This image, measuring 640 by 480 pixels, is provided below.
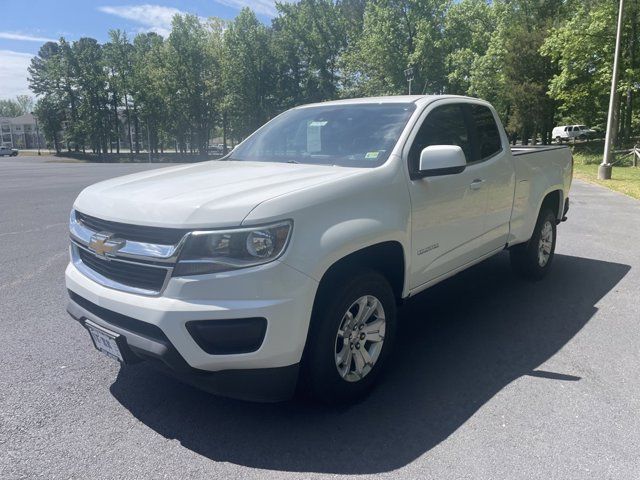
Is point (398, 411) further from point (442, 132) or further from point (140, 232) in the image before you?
point (442, 132)

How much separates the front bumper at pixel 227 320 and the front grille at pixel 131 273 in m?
0.07

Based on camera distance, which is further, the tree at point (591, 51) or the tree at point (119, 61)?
the tree at point (119, 61)

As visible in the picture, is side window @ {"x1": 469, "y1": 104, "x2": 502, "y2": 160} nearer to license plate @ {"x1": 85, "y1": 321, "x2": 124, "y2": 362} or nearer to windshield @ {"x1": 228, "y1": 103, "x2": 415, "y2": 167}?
windshield @ {"x1": 228, "y1": 103, "x2": 415, "y2": 167}

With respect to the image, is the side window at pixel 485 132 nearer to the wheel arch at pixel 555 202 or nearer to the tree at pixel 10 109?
the wheel arch at pixel 555 202

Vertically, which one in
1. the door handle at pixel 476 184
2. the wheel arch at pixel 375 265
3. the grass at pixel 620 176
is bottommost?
the grass at pixel 620 176

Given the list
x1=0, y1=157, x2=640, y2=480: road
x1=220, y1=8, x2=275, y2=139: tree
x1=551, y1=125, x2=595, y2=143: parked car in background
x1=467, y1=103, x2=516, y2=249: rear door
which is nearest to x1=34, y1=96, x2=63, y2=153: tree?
x1=220, y1=8, x2=275, y2=139: tree

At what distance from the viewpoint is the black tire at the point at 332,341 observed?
2797mm

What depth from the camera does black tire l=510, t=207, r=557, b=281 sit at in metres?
5.53

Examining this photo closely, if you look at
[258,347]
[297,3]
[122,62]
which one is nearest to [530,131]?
[297,3]

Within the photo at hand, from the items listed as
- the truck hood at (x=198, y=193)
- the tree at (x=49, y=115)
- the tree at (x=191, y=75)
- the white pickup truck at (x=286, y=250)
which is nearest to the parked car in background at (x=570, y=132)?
the tree at (x=191, y=75)

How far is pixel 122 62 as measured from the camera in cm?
6256

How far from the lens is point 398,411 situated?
309 centimetres

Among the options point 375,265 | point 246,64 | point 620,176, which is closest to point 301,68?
point 246,64

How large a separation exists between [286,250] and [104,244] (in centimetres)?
109
